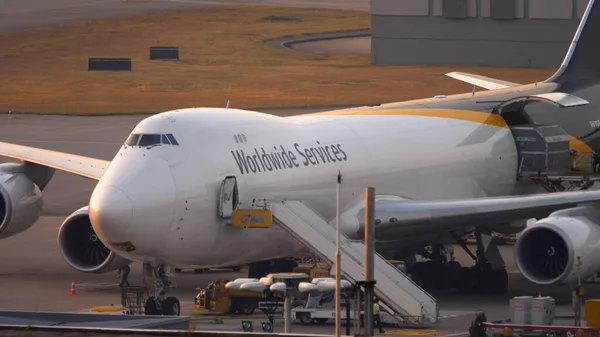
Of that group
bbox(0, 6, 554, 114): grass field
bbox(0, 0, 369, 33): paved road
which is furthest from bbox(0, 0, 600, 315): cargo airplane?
bbox(0, 0, 369, 33): paved road

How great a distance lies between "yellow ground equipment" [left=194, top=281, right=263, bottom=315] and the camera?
40.2 metres

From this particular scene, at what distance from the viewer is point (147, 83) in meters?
101

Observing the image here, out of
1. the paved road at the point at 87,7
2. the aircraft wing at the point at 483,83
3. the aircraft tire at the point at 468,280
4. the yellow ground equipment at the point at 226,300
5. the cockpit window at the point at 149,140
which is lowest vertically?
the yellow ground equipment at the point at 226,300

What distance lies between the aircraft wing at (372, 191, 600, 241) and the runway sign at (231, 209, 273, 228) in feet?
13.1

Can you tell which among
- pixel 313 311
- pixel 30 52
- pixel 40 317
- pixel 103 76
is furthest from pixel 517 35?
pixel 40 317

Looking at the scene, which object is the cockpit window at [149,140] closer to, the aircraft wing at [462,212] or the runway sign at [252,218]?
the runway sign at [252,218]

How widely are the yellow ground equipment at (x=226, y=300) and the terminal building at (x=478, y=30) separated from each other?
64959mm

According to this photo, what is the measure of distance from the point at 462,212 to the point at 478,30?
64952 mm

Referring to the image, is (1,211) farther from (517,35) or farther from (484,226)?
(517,35)

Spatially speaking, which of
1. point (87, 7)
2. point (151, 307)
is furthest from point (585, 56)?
point (87, 7)

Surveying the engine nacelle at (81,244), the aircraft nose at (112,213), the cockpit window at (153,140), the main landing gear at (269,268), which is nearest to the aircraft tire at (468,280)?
the main landing gear at (269,268)

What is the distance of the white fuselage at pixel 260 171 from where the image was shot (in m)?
37.7

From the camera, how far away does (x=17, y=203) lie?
46.8 meters

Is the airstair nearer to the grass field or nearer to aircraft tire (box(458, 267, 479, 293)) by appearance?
aircraft tire (box(458, 267, 479, 293))
